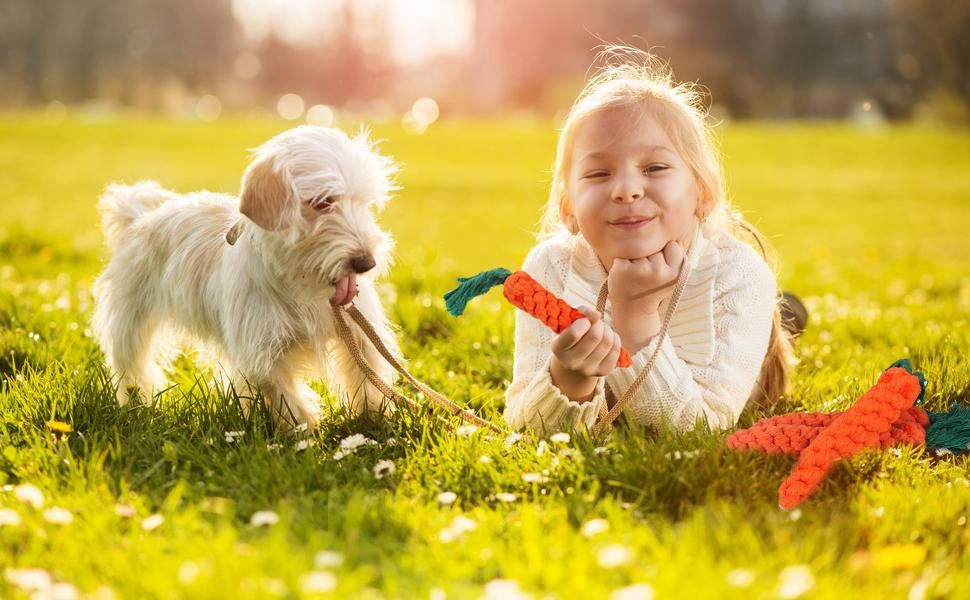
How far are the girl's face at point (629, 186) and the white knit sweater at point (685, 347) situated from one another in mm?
304

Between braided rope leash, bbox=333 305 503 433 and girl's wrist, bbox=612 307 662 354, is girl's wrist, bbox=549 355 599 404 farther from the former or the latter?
braided rope leash, bbox=333 305 503 433

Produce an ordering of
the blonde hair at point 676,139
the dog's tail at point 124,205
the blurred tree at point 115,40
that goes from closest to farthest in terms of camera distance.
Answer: the blonde hair at point 676,139 → the dog's tail at point 124,205 → the blurred tree at point 115,40

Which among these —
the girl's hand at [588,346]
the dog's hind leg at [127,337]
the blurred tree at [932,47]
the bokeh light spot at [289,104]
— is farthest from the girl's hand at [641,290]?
the bokeh light spot at [289,104]

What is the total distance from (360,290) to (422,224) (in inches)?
461

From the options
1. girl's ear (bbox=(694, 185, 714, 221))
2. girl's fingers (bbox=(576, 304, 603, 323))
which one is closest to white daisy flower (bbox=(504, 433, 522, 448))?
girl's fingers (bbox=(576, 304, 603, 323))

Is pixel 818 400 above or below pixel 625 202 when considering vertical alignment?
below

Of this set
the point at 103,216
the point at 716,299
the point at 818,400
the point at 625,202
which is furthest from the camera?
the point at 103,216

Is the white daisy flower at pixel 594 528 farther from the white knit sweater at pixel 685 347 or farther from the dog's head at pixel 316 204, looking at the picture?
the dog's head at pixel 316 204

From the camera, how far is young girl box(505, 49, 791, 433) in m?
3.63

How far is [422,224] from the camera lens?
1566 cm

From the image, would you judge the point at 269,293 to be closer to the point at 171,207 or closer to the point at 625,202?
the point at 171,207

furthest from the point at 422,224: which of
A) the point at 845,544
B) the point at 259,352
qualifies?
the point at 845,544

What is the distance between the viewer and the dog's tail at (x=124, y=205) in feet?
15.6

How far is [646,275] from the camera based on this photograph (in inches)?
142
